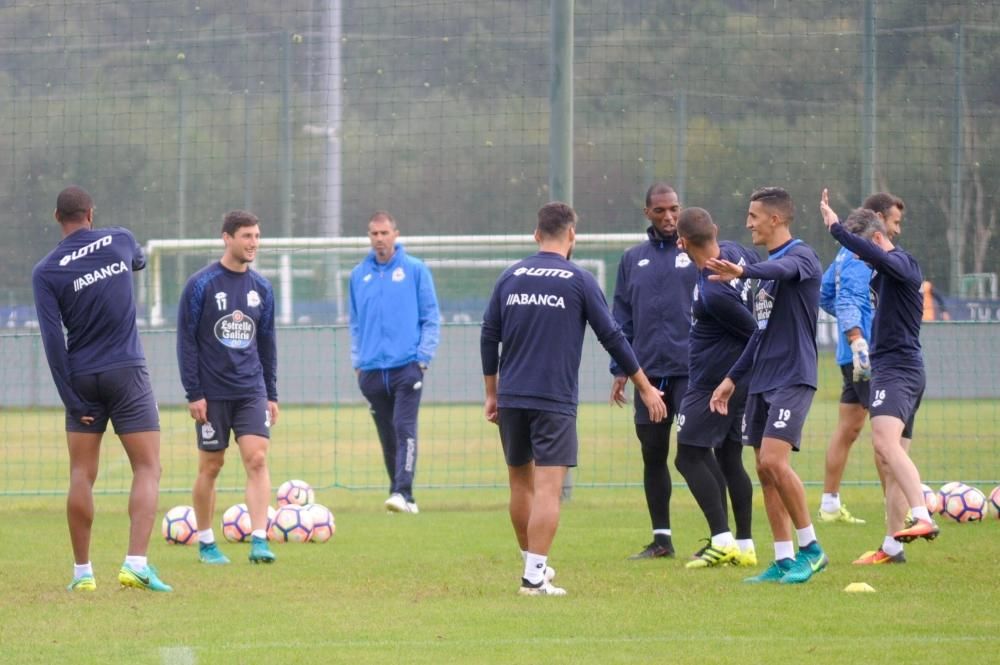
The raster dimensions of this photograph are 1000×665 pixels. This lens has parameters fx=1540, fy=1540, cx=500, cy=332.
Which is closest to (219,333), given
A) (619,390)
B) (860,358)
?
(619,390)

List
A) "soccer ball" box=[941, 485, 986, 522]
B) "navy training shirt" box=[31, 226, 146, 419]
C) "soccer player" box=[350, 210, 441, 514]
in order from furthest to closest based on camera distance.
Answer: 1. "soccer player" box=[350, 210, 441, 514]
2. "soccer ball" box=[941, 485, 986, 522]
3. "navy training shirt" box=[31, 226, 146, 419]

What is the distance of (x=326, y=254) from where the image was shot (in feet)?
73.5

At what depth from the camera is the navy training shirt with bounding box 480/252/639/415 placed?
8.41 metres

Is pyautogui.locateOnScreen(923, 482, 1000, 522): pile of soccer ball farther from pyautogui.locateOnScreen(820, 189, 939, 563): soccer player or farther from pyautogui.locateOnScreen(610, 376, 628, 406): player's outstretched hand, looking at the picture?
pyautogui.locateOnScreen(610, 376, 628, 406): player's outstretched hand

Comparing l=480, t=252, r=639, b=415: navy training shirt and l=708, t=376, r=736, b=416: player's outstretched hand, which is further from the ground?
l=480, t=252, r=639, b=415: navy training shirt

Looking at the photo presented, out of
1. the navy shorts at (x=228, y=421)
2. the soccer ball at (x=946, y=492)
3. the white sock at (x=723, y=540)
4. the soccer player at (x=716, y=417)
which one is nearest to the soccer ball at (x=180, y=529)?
the navy shorts at (x=228, y=421)

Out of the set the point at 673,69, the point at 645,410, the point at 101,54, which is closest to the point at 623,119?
the point at 673,69

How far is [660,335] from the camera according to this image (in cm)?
1012

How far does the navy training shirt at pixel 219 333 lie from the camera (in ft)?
33.1

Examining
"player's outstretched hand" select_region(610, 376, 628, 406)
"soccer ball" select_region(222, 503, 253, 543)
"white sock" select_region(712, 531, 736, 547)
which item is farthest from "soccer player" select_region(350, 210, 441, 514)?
"white sock" select_region(712, 531, 736, 547)

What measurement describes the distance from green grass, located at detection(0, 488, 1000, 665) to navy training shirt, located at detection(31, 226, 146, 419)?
128 cm

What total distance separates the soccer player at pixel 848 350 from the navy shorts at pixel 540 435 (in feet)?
9.79

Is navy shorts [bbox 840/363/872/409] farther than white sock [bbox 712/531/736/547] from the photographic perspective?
Yes

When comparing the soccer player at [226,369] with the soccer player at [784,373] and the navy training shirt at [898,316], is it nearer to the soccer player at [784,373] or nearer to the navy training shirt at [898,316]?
the soccer player at [784,373]
